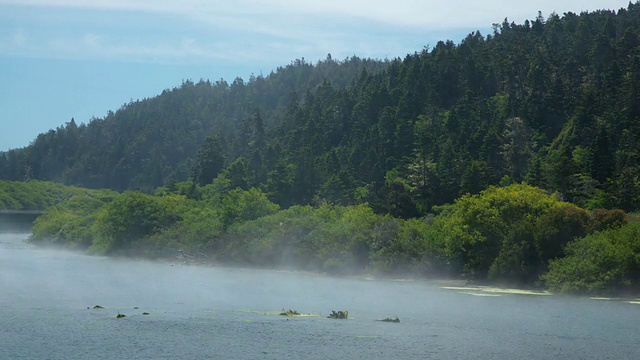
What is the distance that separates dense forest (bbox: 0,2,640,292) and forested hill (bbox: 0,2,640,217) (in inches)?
12.4

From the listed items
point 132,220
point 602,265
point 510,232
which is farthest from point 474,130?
point 602,265

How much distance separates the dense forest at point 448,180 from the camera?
238ft

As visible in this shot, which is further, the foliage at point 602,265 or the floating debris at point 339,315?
the foliage at point 602,265

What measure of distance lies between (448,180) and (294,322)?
6146 cm

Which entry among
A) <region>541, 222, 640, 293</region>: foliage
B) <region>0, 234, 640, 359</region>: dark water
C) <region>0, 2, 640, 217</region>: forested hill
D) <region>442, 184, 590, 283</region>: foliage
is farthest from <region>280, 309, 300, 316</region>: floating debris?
<region>0, 2, 640, 217</region>: forested hill

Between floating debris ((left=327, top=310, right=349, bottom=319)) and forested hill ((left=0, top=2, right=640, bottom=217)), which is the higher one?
forested hill ((left=0, top=2, right=640, bottom=217))

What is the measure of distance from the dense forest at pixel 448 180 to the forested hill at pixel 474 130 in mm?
315

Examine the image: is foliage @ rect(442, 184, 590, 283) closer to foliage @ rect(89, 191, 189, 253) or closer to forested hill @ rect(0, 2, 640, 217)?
forested hill @ rect(0, 2, 640, 217)

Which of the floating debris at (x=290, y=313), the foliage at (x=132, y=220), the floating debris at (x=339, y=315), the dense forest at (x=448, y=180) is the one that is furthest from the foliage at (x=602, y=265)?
the foliage at (x=132, y=220)

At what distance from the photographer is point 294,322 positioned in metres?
52.6

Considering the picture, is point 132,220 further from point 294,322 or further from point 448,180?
point 294,322

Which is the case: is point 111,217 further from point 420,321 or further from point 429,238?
point 420,321

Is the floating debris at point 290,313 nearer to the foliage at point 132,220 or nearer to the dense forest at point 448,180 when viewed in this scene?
the dense forest at point 448,180

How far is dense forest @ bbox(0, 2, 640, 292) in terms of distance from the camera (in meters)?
72.6
